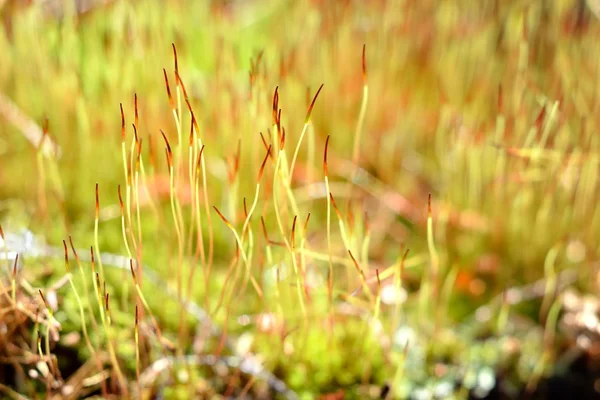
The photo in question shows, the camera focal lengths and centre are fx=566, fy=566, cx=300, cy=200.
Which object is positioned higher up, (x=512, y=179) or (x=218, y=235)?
(x=512, y=179)

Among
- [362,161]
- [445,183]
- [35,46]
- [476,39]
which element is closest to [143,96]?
[35,46]

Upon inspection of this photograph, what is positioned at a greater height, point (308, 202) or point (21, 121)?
point (21, 121)

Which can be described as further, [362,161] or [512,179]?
[362,161]

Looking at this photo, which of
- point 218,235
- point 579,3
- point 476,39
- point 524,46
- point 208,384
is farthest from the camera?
point 579,3

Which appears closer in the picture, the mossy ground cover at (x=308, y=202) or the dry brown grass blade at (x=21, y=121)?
the mossy ground cover at (x=308, y=202)

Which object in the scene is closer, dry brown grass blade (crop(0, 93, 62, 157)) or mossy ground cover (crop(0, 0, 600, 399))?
mossy ground cover (crop(0, 0, 600, 399))

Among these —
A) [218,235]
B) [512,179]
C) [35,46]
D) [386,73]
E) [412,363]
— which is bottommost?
[412,363]

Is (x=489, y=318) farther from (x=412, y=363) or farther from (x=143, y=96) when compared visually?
(x=143, y=96)

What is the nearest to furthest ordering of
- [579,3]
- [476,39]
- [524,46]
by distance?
[524,46] < [476,39] < [579,3]
